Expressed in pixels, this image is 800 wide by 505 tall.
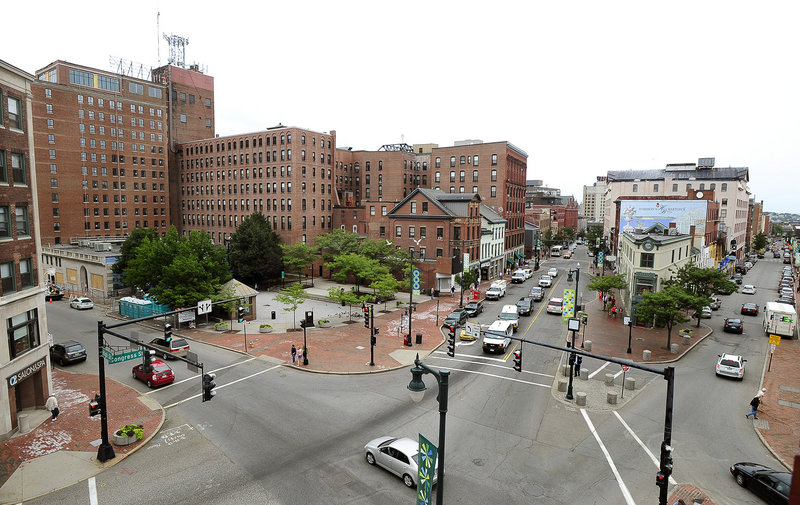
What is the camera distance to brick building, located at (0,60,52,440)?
66.5ft

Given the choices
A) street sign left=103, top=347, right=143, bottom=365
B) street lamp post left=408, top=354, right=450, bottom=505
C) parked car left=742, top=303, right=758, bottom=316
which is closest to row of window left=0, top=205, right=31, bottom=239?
street sign left=103, top=347, right=143, bottom=365

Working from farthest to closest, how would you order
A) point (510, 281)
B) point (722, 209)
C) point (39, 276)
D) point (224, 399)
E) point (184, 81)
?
1. point (184, 81)
2. point (722, 209)
3. point (510, 281)
4. point (224, 399)
5. point (39, 276)

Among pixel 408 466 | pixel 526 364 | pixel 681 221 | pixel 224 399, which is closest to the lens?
pixel 408 466

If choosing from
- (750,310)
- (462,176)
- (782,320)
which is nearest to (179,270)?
(782,320)

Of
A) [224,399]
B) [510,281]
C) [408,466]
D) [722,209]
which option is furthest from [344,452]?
[722,209]

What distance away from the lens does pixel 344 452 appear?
18.7 metres

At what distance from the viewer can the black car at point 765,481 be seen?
15211 mm

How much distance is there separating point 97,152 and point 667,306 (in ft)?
325

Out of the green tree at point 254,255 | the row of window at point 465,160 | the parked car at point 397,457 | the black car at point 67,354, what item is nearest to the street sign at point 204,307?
the parked car at point 397,457

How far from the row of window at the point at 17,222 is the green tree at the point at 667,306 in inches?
1622

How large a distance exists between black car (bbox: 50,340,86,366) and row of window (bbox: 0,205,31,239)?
42.7 ft

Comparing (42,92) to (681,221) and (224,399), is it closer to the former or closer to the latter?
(224,399)

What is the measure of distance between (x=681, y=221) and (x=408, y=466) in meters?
59.3

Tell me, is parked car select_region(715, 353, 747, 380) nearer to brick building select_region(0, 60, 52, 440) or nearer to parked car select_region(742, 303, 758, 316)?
parked car select_region(742, 303, 758, 316)
